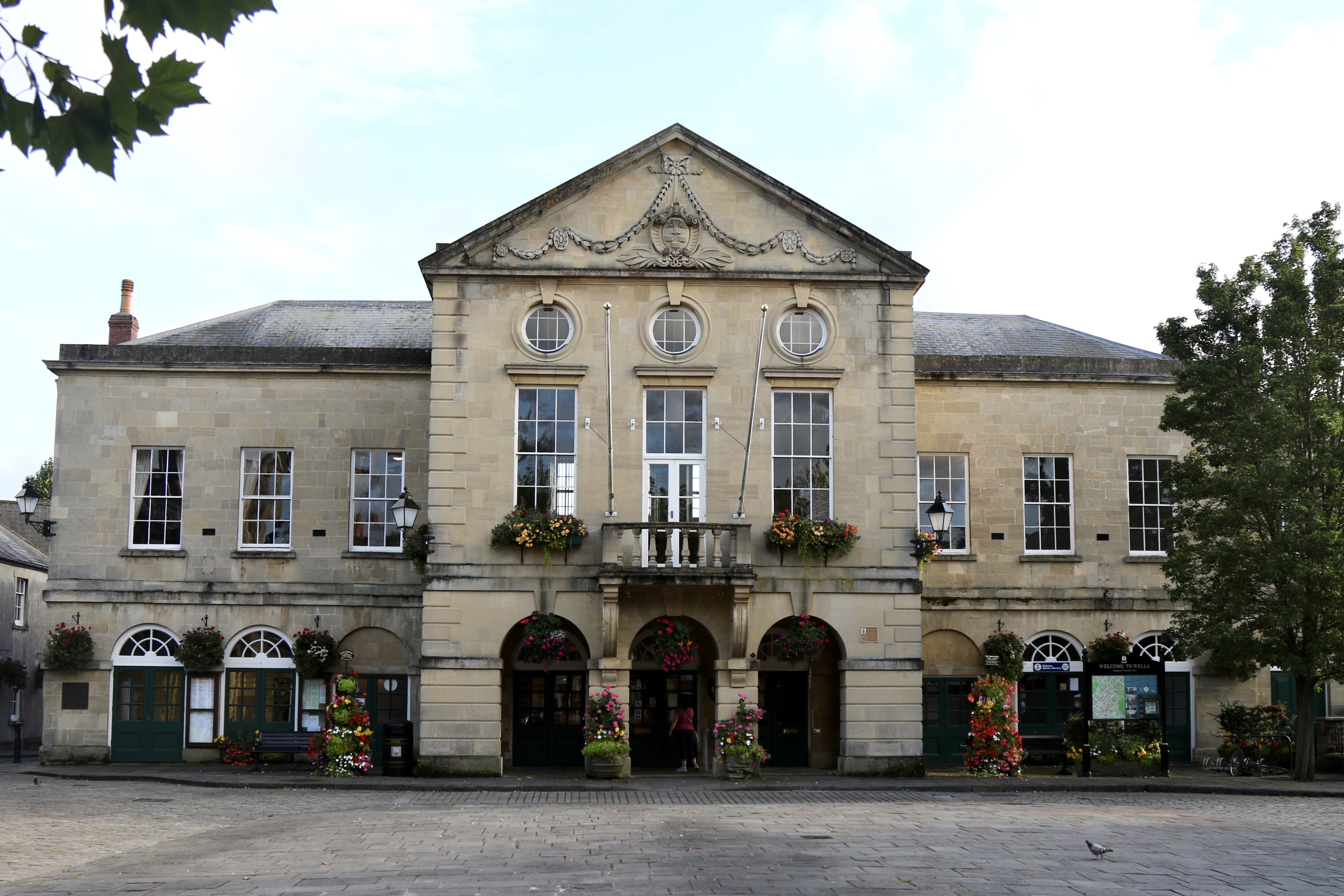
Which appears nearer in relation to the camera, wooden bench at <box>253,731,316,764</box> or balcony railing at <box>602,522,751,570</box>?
balcony railing at <box>602,522,751,570</box>

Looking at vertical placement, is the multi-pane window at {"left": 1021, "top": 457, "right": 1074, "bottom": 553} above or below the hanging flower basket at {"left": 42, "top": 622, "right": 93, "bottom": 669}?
above

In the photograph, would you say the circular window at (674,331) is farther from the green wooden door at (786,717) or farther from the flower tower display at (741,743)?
A: the green wooden door at (786,717)

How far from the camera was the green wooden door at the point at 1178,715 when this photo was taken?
2577 cm

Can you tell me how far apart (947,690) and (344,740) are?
12.3 meters

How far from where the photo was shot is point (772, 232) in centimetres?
2350

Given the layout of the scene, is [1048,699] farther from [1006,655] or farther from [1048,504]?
[1048,504]

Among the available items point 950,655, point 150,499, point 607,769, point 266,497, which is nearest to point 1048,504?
point 950,655

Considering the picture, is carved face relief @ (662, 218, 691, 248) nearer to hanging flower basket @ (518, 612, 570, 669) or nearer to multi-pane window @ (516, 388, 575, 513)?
multi-pane window @ (516, 388, 575, 513)

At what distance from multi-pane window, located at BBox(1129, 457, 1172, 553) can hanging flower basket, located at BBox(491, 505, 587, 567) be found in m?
12.3

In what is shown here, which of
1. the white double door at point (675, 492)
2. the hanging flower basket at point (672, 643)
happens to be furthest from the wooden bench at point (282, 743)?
the white double door at point (675, 492)

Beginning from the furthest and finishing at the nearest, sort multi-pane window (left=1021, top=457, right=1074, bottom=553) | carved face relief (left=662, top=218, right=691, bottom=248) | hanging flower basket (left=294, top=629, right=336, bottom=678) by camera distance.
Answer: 1. multi-pane window (left=1021, top=457, right=1074, bottom=553)
2. hanging flower basket (left=294, top=629, right=336, bottom=678)
3. carved face relief (left=662, top=218, right=691, bottom=248)

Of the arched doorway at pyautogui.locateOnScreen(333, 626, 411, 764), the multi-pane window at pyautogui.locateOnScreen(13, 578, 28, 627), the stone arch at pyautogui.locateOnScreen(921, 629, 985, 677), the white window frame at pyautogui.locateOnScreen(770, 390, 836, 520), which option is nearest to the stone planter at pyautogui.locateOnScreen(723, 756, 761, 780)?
the white window frame at pyautogui.locateOnScreen(770, 390, 836, 520)

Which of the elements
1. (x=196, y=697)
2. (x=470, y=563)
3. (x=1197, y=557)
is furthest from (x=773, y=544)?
(x=196, y=697)

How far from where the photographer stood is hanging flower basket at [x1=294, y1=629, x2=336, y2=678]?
81.6 ft
